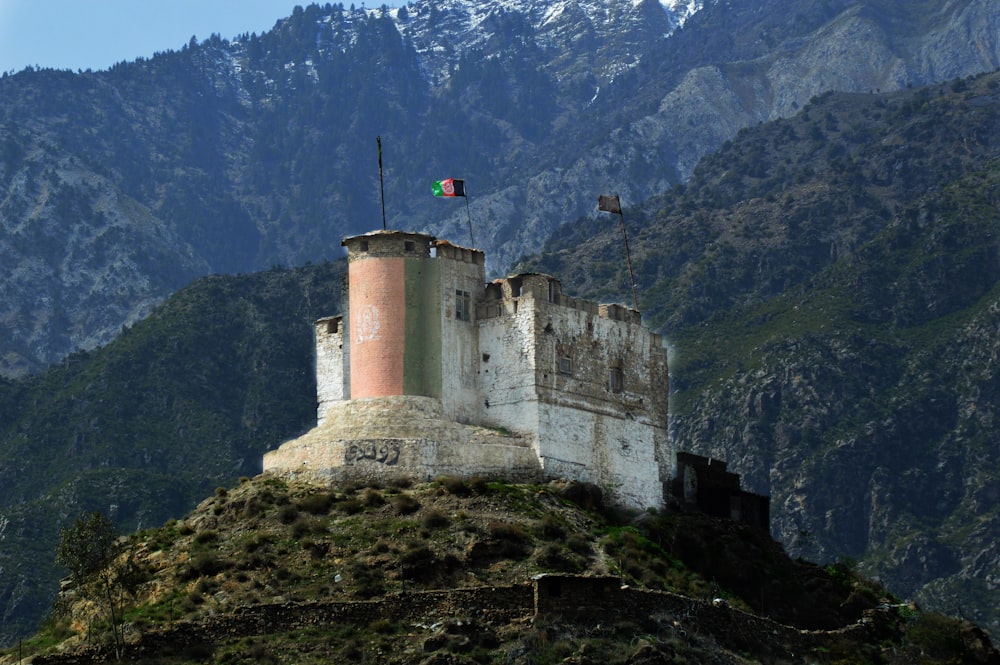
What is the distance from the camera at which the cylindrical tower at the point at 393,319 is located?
9131cm

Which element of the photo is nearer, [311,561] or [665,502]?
[311,561]

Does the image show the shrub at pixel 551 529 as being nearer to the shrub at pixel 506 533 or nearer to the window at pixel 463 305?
the shrub at pixel 506 533

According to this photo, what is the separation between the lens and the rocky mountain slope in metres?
75.1

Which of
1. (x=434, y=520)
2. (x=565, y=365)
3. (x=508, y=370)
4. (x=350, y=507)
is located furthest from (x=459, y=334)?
(x=434, y=520)

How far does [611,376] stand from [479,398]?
6026mm

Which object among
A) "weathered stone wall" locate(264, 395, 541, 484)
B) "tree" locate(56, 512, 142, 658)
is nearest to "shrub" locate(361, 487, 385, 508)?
"weathered stone wall" locate(264, 395, 541, 484)

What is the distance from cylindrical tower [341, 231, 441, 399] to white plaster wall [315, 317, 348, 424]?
3882 mm

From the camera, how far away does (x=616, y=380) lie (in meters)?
96.3

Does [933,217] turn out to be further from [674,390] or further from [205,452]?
[205,452]

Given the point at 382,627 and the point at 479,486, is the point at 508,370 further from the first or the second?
the point at 382,627

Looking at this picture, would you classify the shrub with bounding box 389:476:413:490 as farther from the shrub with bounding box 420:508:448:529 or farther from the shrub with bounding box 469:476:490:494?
the shrub with bounding box 420:508:448:529

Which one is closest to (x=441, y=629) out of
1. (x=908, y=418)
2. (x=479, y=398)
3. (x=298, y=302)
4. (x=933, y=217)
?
(x=479, y=398)

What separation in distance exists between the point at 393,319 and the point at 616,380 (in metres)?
10.2

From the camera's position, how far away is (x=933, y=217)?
641 feet
